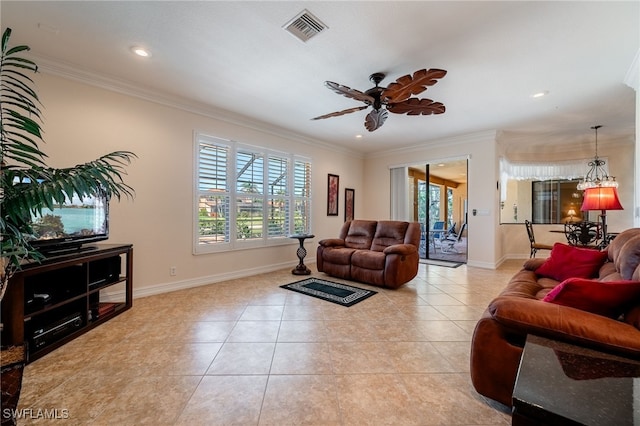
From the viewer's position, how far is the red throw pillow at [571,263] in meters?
2.42

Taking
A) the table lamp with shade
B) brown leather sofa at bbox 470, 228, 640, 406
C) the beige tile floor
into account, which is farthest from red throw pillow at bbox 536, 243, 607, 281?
the table lamp with shade

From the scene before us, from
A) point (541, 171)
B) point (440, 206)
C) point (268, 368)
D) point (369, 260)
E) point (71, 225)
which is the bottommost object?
point (268, 368)

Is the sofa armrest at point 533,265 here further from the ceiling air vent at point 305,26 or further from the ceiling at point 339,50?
the ceiling air vent at point 305,26

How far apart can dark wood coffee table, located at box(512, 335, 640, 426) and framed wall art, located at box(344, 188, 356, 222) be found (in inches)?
224

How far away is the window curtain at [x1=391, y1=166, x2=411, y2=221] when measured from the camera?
6.55m

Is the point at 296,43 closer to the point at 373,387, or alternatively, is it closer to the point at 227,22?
the point at 227,22

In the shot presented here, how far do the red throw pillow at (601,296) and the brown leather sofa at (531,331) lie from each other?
38 millimetres

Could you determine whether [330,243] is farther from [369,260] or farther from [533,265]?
[533,265]

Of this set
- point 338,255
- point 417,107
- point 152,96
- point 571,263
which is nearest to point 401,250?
point 338,255

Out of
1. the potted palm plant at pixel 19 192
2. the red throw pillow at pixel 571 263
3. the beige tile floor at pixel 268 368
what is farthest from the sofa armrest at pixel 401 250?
the potted palm plant at pixel 19 192

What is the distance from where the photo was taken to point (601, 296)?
132cm

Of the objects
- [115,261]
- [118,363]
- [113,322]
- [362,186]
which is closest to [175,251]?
[115,261]

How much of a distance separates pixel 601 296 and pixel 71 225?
12.7 feet

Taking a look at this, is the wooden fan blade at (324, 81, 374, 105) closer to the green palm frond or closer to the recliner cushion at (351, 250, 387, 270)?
the green palm frond
